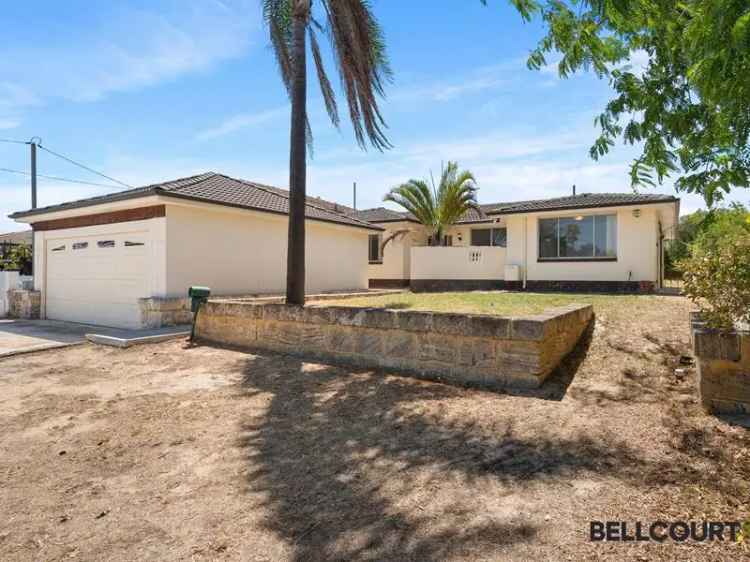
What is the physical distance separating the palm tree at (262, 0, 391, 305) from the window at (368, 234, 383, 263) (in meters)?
14.5

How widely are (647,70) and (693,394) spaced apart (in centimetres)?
342

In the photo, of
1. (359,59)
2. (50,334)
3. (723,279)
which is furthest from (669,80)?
(50,334)

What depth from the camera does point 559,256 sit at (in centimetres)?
1706

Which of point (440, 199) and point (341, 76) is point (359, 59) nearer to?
Result: point (341, 76)

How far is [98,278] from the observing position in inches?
507

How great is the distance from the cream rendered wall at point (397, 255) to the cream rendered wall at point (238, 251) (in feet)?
22.7

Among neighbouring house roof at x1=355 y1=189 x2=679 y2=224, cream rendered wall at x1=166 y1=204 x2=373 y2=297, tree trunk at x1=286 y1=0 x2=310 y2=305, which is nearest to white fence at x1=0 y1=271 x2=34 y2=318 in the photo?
cream rendered wall at x1=166 y1=204 x2=373 y2=297

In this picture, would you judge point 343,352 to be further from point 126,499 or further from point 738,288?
point 738,288

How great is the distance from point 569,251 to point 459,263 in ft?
14.4

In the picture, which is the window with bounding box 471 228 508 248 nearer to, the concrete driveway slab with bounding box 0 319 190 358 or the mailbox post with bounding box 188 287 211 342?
the concrete driveway slab with bounding box 0 319 190 358

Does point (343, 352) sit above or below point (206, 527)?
above

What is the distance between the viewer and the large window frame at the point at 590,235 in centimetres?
1609

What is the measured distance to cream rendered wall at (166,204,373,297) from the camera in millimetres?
11398

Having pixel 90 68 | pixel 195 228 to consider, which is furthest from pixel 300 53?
pixel 90 68
